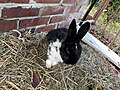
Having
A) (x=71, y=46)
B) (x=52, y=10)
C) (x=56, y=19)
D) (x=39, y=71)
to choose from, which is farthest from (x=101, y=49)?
(x=39, y=71)

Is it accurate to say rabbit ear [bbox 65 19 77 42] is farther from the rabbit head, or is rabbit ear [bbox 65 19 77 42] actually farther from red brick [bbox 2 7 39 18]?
red brick [bbox 2 7 39 18]

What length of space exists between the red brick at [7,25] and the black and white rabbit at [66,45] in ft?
0.97

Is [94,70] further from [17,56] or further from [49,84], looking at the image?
[17,56]

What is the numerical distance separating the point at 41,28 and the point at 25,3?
17.6 inches

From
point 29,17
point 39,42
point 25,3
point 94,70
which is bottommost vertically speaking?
point 94,70

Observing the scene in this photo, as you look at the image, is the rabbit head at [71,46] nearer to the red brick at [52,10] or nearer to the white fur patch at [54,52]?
the white fur patch at [54,52]

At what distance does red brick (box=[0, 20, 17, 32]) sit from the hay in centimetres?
6

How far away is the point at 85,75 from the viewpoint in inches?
74.3

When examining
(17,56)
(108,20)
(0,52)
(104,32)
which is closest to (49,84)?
(17,56)

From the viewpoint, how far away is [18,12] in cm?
172

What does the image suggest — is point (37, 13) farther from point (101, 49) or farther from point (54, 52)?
point (101, 49)

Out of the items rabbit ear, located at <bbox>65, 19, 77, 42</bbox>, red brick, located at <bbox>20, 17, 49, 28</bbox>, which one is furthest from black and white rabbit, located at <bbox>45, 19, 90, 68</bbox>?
red brick, located at <bbox>20, 17, 49, 28</bbox>

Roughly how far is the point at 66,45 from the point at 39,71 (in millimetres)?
280

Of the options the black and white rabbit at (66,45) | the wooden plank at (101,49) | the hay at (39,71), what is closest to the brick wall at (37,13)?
the hay at (39,71)
